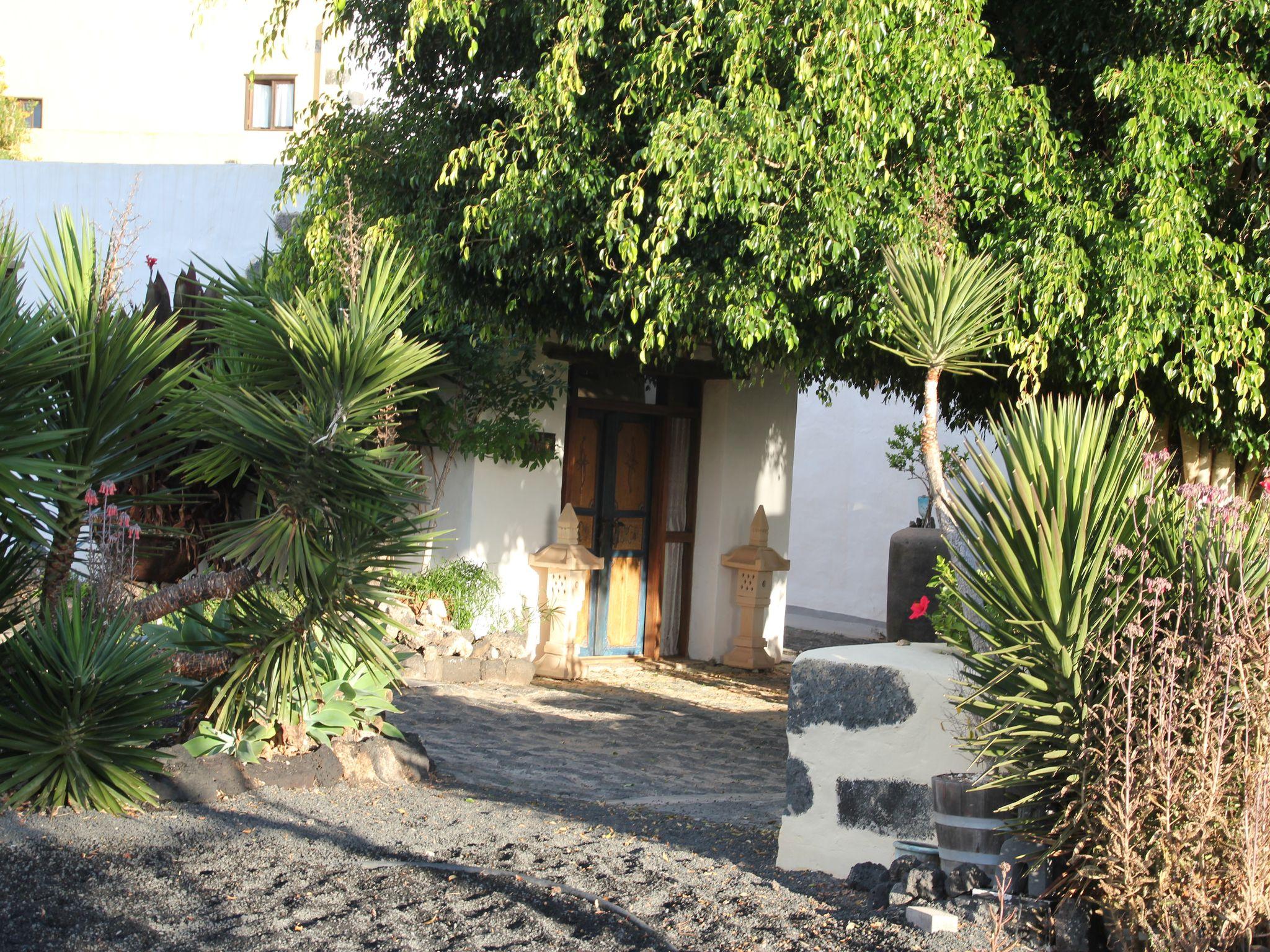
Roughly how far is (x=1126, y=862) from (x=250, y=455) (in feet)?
10.5

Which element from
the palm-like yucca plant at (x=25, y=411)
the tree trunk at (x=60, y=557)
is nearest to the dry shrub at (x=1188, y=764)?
the palm-like yucca plant at (x=25, y=411)

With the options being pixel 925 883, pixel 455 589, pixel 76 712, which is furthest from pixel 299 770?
pixel 455 589

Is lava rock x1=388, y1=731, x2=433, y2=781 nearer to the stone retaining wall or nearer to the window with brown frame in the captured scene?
the stone retaining wall

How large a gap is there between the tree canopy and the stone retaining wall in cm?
201

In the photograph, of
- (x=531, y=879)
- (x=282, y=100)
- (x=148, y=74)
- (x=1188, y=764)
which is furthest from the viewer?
(x=282, y=100)

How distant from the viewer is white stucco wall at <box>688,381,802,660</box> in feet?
36.9

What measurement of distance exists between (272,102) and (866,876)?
1822cm

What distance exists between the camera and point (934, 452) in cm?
439

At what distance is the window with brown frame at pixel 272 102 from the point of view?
19359mm

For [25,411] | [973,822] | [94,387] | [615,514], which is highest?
[94,387]

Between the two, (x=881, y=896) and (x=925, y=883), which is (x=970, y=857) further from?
(x=881, y=896)

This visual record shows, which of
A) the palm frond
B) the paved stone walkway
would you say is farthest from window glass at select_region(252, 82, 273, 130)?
the palm frond

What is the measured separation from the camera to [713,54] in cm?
643

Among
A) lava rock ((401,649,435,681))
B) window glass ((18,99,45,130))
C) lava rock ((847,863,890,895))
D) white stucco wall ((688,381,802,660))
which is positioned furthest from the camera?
window glass ((18,99,45,130))
